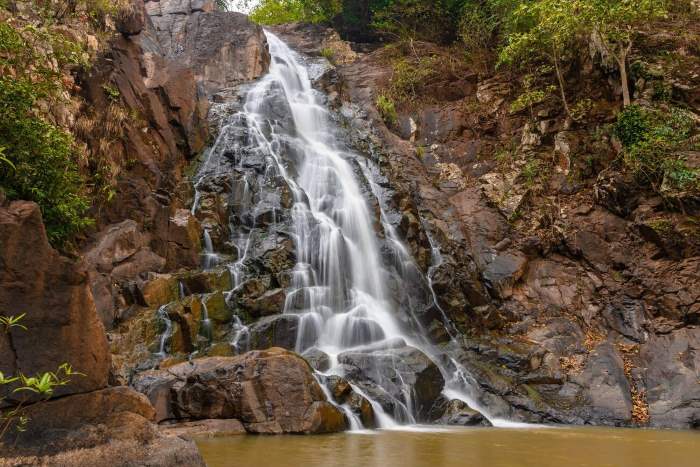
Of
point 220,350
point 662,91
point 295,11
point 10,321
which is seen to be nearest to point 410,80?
point 662,91

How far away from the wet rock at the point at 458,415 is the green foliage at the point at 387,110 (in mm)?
12735

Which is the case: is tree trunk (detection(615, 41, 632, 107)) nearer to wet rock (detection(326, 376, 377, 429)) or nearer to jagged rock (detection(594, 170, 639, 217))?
jagged rock (detection(594, 170, 639, 217))

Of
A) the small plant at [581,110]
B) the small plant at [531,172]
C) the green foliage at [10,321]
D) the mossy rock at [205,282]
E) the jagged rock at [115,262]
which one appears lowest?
the mossy rock at [205,282]

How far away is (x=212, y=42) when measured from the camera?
23203 mm

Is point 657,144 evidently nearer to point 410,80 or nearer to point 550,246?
point 550,246

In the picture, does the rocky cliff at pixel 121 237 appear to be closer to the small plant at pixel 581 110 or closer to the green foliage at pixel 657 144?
the green foliage at pixel 657 144

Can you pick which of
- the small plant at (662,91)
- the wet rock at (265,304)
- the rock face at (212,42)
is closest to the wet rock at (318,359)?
the wet rock at (265,304)

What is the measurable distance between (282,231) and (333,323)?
3.12 metres

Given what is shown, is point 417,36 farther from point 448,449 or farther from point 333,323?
point 448,449

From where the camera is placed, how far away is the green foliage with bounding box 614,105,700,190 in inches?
529

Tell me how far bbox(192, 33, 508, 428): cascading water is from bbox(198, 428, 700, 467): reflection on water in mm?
1399

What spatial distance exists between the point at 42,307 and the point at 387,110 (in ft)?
→ 56.7

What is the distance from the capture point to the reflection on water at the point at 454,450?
20.2 feet

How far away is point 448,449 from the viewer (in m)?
7.07
